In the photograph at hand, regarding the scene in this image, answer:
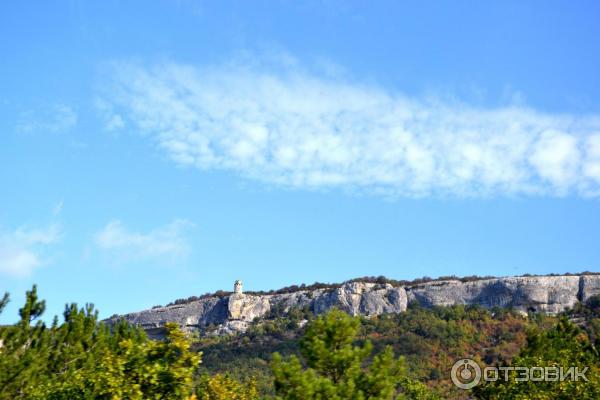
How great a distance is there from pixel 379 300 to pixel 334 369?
132240 millimetres

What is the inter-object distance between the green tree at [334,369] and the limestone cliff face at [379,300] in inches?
4358

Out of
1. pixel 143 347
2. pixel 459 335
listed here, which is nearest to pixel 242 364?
pixel 459 335

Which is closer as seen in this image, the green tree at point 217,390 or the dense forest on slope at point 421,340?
the green tree at point 217,390

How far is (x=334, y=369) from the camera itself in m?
19.4

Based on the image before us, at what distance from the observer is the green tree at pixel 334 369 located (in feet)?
59.3

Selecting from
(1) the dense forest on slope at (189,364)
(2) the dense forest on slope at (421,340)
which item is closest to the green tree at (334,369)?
(1) the dense forest on slope at (189,364)

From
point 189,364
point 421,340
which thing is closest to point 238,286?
point 421,340

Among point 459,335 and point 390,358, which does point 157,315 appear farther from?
point 390,358

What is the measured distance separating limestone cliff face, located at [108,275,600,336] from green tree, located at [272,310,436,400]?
110684mm

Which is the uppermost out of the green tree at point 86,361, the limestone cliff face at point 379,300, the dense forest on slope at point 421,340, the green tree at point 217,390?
the limestone cliff face at point 379,300

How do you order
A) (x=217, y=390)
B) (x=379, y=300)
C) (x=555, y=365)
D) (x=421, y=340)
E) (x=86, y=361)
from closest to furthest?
(x=86, y=361) → (x=217, y=390) → (x=555, y=365) → (x=421, y=340) → (x=379, y=300)
